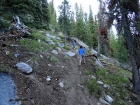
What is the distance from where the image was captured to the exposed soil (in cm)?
816

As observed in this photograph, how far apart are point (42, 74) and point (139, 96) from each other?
302 inches

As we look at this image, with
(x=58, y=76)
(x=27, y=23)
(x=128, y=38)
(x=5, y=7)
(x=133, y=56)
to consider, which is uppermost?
(x=5, y=7)

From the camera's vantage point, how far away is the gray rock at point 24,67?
9.59 m

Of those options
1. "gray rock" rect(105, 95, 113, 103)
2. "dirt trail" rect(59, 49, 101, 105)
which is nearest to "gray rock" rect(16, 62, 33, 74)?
"dirt trail" rect(59, 49, 101, 105)

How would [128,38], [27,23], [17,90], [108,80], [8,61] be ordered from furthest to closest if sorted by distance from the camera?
[27,23], [108,80], [128,38], [8,61], [17,90]

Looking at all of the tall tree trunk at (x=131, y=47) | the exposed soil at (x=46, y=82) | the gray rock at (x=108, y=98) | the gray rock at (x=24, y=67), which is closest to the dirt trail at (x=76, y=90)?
the exposed soil at (x=46, y=82)

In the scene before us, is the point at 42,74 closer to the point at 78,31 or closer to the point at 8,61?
the point at 8,61

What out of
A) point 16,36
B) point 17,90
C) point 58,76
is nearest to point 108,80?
point 58,76

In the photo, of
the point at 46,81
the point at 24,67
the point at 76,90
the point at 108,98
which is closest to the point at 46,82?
the point at 46,81

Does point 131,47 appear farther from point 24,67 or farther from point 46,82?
point 24,67

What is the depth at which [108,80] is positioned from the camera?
43.5 feet

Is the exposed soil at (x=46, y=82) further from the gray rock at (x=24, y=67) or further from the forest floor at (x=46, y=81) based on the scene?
the gray rock at (x=24, y=67)

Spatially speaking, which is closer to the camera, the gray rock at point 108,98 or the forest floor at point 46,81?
the forest floor at point 46,81

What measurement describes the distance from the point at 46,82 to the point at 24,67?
65.1 inches
